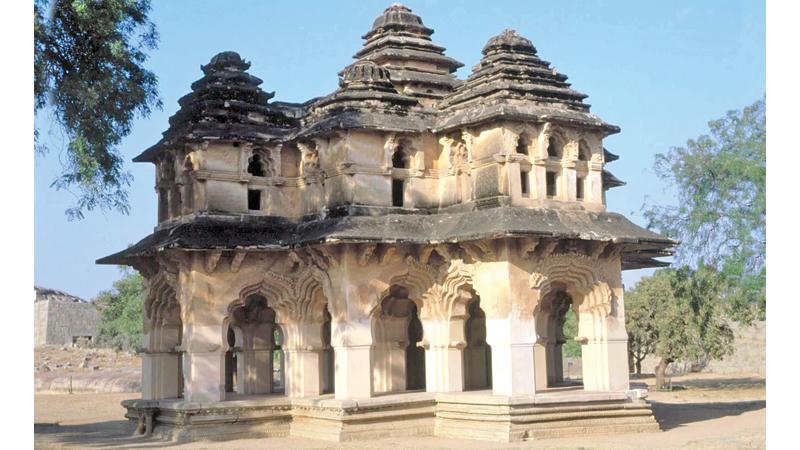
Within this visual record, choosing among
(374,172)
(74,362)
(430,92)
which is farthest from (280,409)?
(74,362)

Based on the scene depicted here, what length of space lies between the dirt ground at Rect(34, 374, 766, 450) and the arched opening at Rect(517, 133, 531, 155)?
538 cm

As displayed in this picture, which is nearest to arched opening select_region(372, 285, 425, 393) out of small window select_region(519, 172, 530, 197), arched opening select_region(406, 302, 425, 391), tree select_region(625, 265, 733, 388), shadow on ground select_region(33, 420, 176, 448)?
arched opening select_region(406, 302, 425, 391)

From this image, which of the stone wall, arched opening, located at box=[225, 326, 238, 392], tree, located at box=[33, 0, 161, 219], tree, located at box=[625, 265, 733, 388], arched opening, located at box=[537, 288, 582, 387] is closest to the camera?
tree, located at box=[33, 0, 161, 219]

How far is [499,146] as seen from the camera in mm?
18219

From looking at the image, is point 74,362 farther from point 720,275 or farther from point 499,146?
point 499,146

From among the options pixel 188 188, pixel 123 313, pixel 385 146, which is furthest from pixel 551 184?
pixel 123 313

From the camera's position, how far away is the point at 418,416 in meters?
18.5

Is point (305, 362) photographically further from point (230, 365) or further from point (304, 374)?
point (230, 365)

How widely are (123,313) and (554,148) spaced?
132 ft

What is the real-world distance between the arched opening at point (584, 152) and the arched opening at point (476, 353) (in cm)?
397

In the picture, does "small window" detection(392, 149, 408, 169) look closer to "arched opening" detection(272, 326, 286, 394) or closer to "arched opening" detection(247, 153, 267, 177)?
"arched opening" detection(247, 153, 267, 177)

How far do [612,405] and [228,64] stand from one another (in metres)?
10.5

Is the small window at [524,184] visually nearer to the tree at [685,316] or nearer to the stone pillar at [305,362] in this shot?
the stone pillar at [305,362]

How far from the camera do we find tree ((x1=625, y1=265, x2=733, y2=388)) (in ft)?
106
